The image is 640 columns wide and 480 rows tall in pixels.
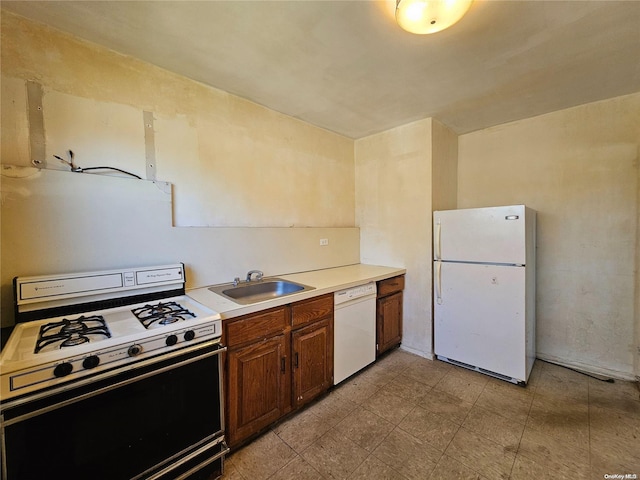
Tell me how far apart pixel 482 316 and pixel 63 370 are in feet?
9.20

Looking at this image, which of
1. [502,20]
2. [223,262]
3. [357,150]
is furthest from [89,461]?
[357,150]

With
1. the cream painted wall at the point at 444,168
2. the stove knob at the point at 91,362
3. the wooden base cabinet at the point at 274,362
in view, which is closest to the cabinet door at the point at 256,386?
the wooden base cabinet at the point at 274,362

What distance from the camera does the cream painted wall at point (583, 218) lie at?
2295 mm

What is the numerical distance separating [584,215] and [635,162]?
1.72ft

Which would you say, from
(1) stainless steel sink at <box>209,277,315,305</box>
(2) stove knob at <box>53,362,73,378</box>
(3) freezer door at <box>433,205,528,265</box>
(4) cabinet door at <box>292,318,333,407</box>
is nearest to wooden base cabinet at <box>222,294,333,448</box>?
(4) cabinet door at <box>292,318,333,407</box>

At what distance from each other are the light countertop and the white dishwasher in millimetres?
87

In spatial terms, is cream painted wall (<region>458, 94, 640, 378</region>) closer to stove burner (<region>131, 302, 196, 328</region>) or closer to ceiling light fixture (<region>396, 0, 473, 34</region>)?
ceiling light fixture (<region>396, 0, 473, 34</region>)

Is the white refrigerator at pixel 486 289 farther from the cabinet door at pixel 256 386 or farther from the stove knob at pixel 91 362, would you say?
the stove knob at pixel 91 362

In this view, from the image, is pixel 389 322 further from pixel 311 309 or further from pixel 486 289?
pixel 311 309

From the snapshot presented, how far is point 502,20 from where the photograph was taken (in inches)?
56.4

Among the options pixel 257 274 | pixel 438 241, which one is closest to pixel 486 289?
pixel 438 241

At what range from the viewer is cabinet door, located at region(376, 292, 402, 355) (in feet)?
8.57

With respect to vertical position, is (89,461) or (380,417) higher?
(89,461)

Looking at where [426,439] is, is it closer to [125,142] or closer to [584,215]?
[584,215]
